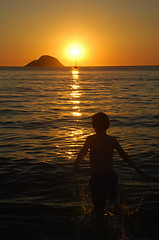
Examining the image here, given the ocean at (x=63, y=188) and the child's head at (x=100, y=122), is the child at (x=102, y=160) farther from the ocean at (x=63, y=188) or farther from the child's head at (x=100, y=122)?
the ocean at (x=63, y=188)

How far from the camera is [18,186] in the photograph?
302 inches

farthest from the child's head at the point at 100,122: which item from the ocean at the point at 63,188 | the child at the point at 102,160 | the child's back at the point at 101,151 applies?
the ocean at the point at 63,188

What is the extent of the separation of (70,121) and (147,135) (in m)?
5.70

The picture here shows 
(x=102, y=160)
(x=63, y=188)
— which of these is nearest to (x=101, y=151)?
(x=102, y=160)

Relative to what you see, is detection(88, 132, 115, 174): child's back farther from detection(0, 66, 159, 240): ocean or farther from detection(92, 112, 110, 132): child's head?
detection(0, 66, 159, 240): ocean

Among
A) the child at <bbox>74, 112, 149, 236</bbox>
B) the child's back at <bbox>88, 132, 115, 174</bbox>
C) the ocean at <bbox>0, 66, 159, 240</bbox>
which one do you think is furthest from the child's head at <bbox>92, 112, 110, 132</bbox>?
the ocean at <bbox>0, 66, 159, 240</bbox>

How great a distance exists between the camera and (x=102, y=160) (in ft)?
16.4

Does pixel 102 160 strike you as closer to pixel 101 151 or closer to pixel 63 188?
pixel 101 151

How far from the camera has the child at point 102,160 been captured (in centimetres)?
492

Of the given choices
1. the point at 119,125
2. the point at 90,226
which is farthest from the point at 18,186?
the point at 119,125

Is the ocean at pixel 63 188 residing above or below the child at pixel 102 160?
below

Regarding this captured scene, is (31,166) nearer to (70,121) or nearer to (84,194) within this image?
(84,194)

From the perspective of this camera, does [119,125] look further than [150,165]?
Yes

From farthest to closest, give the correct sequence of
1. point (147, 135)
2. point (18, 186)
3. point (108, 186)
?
point (147, 135) → point (18, 186) → point (108, 186)
